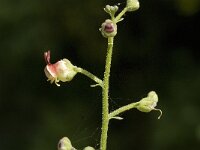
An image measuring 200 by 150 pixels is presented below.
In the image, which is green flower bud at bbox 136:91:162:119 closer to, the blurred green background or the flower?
the flower

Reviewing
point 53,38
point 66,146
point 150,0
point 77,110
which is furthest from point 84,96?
point 66,146

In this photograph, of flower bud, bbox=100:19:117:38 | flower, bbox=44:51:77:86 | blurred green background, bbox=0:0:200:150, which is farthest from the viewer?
blurred green background, bbox=0:0:200:150

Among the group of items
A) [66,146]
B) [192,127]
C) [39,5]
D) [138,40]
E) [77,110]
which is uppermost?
[39,5]

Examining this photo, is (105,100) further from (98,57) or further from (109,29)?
(98,57)

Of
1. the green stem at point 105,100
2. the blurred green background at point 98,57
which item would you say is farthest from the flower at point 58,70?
the blurred green background at point 98,57

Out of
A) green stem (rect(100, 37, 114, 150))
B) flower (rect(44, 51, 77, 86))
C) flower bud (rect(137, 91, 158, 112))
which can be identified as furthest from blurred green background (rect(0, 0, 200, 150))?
green stem (rect(100, 37, 114, 150))

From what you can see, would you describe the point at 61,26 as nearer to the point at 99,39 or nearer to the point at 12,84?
the point at 99,39

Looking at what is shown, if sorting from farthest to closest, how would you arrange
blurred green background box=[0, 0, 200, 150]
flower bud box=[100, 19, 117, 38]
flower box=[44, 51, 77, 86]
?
1. blurred green background box=[0, 0, 200, 150]
2. flower box=[44, 51, 77, 86]
3. flower bud box=[100, 19, 117, 38]

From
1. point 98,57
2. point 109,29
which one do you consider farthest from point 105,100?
point 98,57
